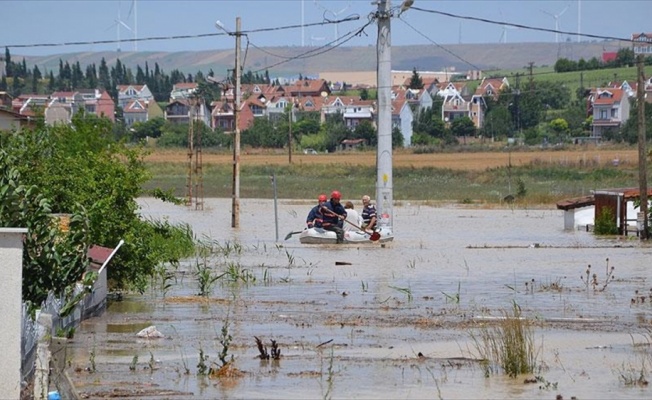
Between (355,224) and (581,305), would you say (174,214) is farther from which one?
(581,305)

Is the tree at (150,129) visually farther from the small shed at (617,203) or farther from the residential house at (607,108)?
the small shed at (617,203)

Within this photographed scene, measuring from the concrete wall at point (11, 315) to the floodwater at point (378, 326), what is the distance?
4.41 feet

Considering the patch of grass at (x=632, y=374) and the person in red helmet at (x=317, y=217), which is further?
the person in red helmet at (x=317, y=217)

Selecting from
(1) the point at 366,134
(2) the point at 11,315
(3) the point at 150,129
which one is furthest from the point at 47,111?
(3) the point at 150,129

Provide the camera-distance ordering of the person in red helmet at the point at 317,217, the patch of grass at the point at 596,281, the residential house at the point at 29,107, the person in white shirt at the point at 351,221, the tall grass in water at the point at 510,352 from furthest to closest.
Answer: the residential house at the point at 29,107
the person in white shirt at the point at 351,221
the person in red helmet at the point at 317,217
the patch of grass at the point at 596,281
the tall grass in water at the point at 510,352

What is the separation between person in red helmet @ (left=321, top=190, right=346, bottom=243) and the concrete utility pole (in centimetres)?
120

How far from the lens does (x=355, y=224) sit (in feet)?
124

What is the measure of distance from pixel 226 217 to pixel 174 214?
3.03 meters

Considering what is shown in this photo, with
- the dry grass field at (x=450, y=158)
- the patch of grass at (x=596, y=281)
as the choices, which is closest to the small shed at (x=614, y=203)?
the patch of grass at (x=596, y=281)

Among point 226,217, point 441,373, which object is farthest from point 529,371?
point 226,217

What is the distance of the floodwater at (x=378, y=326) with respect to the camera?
1314 centimetres

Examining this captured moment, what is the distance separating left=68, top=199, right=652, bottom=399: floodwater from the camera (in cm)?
1314

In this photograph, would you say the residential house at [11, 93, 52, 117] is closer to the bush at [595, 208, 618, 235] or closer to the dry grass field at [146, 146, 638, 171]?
the dry grass field at [146, 146, 638, 171]

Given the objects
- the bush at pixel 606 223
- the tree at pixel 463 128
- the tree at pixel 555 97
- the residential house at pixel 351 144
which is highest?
the tree at pixel 555 97
